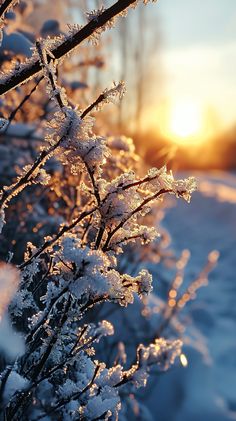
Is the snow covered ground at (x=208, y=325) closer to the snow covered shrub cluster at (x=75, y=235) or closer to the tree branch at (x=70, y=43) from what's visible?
the snow covered shrub cluster at (x=75, y=235)

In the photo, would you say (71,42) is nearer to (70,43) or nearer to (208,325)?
(70,43)

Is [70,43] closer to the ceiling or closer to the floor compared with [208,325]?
closer to the floor

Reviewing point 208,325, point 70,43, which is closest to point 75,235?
point 70,43

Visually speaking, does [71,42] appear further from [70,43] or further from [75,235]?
[75,235]

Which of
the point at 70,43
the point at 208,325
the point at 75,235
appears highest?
the point at 208,325

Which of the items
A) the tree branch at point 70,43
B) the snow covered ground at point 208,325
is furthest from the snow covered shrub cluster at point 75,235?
the snow covered ground at point 208,325

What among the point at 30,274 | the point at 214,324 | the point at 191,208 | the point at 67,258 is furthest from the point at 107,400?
the point at 191,208

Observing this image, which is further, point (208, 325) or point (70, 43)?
point (208, 325)

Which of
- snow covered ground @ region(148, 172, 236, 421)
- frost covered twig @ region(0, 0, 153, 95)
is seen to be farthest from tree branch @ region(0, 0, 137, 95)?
snow covered ground @ region(148, 172, 236, 421)

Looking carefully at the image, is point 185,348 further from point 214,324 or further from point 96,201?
point 96,201
